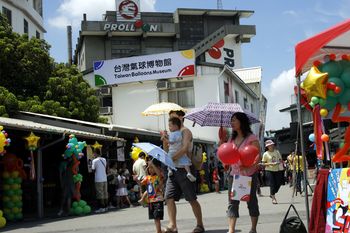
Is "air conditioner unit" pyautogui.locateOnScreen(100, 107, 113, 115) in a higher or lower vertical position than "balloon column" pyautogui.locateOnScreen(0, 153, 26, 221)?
higher

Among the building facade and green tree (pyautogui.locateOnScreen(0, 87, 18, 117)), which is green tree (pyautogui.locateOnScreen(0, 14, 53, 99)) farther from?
the building facade

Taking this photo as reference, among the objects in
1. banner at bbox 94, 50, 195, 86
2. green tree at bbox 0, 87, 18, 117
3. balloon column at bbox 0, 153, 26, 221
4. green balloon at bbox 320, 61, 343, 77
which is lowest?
balloon column at bbox 0, 153, 26, 221

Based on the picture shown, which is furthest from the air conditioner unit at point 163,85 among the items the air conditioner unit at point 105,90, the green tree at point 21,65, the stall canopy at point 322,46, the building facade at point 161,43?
the stall canopy at point 322,46

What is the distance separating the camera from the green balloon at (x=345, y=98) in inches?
229

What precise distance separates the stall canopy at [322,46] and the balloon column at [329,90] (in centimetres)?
19

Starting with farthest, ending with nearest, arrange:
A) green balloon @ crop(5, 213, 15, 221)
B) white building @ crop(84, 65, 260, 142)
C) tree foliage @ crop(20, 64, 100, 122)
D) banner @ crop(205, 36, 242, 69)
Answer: banner @ crop(205, 36, 242, 69), white building @ crop(84, 65, 260, 142), tree foliage @ crop(20, 64, 100, 122), green balloon @ crop(5, 213, 15, 221)

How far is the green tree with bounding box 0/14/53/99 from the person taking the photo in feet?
77.7

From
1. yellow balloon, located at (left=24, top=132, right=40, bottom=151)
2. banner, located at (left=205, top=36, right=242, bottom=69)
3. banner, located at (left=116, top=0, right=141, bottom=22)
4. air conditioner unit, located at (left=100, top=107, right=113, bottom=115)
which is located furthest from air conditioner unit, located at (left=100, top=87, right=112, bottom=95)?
banner, located at (left=116, top=0, right=141, bottom=22)

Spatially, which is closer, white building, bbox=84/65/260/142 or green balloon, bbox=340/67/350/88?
green balloon, bbox=340/67/350/88

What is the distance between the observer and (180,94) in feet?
98.8

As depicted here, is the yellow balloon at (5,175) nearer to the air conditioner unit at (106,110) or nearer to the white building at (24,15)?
the air conditioner unit at (106,110)

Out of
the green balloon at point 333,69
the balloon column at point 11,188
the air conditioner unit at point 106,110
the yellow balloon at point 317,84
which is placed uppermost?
the air conditioner unit at point 106,110

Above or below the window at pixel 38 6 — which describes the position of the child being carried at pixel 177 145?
below

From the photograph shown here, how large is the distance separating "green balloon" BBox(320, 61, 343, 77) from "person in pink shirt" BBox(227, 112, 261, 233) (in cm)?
166
